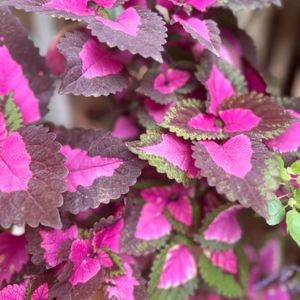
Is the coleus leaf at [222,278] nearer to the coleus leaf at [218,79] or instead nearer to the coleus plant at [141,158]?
the coleus plant at [141,158]

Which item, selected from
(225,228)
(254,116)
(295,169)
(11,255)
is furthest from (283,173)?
(11,255)

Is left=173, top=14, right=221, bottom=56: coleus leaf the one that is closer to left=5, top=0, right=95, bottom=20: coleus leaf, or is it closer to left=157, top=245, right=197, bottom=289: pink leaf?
left=5, top=0, right=95, bottom=20: coleus leaf

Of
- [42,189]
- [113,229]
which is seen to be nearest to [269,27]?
[113,229]

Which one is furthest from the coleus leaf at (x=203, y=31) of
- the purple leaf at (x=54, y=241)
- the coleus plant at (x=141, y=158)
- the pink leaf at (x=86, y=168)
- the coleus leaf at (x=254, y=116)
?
the purple leaf at (x=54, y=241)

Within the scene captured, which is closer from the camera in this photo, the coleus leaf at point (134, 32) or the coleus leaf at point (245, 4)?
the coleus leaf at point (134, 32)

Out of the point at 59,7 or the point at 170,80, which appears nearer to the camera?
the point at 59,7

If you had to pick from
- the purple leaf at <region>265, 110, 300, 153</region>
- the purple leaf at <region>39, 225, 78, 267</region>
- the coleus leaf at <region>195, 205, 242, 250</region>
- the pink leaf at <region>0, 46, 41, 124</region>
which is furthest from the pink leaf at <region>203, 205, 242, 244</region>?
the pink leaf at <region>0, 46, 41, 124</region>

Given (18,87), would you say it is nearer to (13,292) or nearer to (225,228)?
(13,292)
